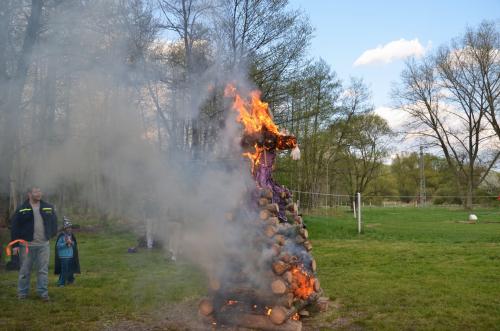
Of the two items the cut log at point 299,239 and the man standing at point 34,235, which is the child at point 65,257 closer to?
the man standing at point 34,235

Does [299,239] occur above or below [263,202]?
below

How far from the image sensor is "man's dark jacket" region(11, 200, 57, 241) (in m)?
7.16

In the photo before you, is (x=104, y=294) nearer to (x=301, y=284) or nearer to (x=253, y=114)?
(x=301, y=284)

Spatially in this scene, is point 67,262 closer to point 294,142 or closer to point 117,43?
point 117,43

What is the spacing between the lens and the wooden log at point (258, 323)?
537cm

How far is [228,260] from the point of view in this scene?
6.04 m

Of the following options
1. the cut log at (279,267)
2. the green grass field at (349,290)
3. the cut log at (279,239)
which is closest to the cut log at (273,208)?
the cut log at (279,239)

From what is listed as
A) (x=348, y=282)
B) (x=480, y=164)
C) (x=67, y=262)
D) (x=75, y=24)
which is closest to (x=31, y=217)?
(x=67, y=262)

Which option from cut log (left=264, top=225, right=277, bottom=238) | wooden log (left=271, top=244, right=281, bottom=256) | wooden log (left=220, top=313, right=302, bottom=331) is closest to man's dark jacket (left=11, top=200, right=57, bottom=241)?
wooden log (left=220, top=313, right=302, bottom=331)

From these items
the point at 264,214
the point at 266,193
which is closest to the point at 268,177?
the point at 266,193

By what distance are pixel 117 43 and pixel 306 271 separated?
5283 millimetres

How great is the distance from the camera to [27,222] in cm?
724

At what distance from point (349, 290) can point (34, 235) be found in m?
5.46

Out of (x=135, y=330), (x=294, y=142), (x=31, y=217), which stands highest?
(x=294, y=142)
